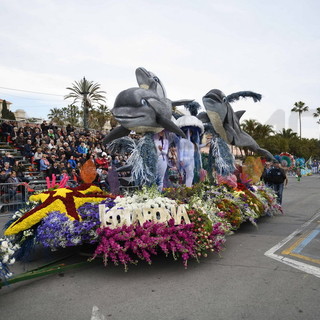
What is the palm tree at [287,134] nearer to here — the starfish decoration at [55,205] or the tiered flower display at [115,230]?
the tiered flower display at [115,230]

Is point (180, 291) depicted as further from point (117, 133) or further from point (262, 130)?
point (262, 130)

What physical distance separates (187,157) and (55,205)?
14.2ft

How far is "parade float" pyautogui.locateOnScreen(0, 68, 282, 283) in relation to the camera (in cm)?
422

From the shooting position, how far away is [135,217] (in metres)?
4.50

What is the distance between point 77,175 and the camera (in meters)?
11.9

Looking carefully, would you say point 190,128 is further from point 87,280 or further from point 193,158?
point 87,280

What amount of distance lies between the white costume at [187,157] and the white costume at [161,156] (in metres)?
0.92

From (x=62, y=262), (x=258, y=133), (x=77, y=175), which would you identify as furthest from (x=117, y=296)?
(x=258, y=133)

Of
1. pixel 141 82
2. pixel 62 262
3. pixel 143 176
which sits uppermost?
pixel 141 82

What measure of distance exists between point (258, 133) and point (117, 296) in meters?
41.4

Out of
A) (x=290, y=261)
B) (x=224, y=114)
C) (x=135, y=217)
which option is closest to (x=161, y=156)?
(x=224, y=114)

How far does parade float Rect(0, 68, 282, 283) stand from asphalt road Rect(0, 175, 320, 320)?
0.74 ft

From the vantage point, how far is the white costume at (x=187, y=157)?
8367mm

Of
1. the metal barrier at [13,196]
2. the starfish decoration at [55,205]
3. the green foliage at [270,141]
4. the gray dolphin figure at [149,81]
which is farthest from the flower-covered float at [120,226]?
the green foliage at [270,141]
